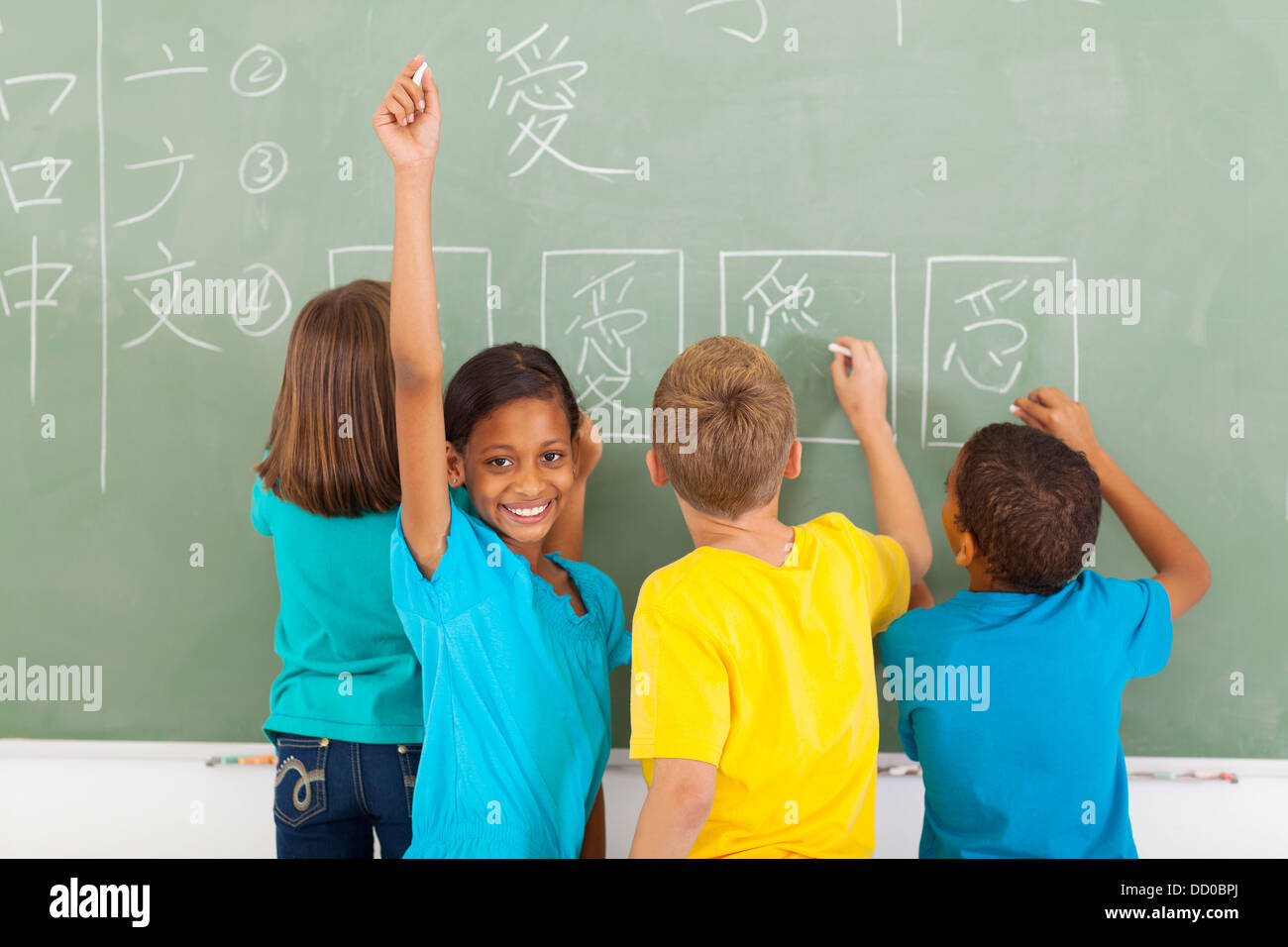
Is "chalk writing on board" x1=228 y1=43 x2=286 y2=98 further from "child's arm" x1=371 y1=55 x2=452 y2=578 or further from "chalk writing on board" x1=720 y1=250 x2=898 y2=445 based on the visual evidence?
"chalk writing on board" x1=720 y1=250 x2=898 y2=445

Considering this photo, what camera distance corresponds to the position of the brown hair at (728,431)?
3.65 feet

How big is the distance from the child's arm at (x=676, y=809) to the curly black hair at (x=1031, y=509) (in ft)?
1.79

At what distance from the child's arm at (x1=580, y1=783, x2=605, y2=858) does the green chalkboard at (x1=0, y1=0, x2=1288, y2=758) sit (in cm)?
16

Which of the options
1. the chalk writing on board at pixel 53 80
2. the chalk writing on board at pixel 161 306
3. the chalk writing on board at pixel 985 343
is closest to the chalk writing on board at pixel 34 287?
the chalk writing on board at pixel 161 306

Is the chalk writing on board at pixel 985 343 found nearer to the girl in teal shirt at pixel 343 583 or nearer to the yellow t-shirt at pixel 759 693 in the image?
the yellow t-shirt at pixel 759 693

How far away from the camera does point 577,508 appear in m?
1.48

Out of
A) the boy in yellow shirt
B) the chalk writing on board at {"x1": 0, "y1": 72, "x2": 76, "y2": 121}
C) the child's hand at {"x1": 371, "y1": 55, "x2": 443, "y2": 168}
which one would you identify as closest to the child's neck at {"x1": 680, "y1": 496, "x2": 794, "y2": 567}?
the boy in yellow shirt

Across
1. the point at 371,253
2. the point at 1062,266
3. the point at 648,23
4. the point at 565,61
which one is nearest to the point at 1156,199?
the point at 1062,266

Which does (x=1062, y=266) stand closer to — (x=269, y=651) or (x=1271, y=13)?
(x=1271, y=13)

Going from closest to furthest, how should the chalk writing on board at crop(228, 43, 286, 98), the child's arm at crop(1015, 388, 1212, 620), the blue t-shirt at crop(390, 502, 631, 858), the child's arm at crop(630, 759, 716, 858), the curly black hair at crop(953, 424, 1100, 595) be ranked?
the child's arm at crop(630, 759, 716, 858) < the blue t-shirt at crop(390, 502, 631, 858) < the curly black hair at crop(953, 424, 1100, 595) < the child's arm at crop(1015, 388, 1212, 620) < the chalk writing on board at crop(228, 43, 286, 98)

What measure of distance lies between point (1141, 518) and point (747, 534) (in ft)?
2.37

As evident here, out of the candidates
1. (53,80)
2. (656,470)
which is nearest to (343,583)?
(656,470)

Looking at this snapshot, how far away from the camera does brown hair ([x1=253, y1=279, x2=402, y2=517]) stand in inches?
50.3
